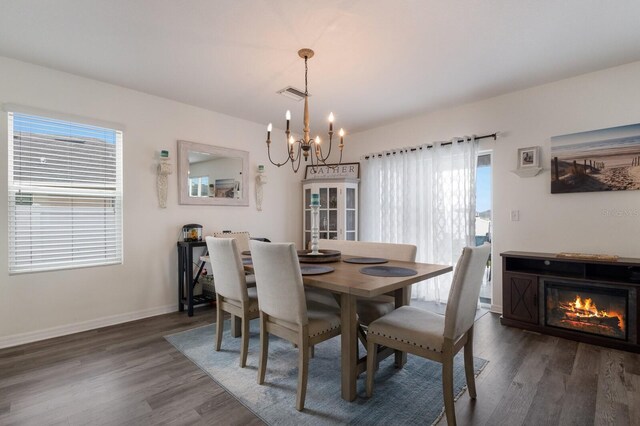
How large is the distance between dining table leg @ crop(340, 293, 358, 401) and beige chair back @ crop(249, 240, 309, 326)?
0.79 feet

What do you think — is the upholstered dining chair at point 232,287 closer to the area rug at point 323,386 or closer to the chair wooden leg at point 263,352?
the area rug at point 323,386

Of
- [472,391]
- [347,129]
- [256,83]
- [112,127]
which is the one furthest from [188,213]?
[472,391]

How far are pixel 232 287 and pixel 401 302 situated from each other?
1293mm

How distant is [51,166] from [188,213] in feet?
4.40

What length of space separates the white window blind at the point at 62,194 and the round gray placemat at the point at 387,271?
107 inches

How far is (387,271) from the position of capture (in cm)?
203

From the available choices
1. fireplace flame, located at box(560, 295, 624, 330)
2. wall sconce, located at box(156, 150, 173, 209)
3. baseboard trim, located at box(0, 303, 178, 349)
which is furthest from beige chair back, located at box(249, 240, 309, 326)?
fireplace flame, located at box(560, 295, 624, 330)

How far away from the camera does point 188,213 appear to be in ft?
12.3

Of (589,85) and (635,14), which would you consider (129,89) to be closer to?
(635,14)

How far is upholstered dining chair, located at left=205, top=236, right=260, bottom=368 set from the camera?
224 cm

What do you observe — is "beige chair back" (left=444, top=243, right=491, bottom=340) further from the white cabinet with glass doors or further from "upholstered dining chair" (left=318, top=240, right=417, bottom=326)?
the white cabinet with glass doors

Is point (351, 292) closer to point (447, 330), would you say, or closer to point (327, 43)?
point (447, 330)

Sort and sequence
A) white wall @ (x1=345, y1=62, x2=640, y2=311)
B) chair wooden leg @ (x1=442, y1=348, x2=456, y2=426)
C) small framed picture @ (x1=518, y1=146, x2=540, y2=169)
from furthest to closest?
1. small framed picture @ (x1=518, y1=146, x2=540, y2=169)
2. white wall @ (x1=345, y1=62, x2=640, y2=311)
3. chair wooden leg @ (x1=442, y1=348, x2=456, y2=426)

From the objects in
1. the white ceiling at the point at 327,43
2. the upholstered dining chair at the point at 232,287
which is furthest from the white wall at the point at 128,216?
the upholstered dining chair at the point at 232,287
